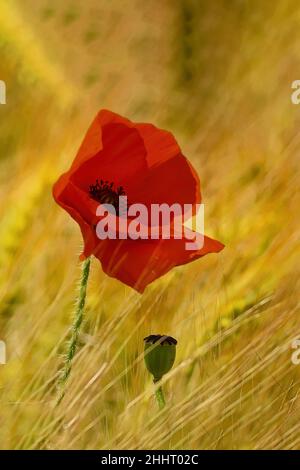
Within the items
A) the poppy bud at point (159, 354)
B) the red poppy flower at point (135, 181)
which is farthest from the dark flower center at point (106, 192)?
the poppy bud at point (159, 354)

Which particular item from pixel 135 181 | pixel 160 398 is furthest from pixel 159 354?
pixel 135 181

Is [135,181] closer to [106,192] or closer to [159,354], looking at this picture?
[106,192]

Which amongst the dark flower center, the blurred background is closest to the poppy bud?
the blurred background

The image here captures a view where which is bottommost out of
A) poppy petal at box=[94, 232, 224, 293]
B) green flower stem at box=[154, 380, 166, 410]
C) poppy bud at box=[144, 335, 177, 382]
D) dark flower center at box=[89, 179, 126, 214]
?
green flower stem at box=[154, 380, 166, 410]

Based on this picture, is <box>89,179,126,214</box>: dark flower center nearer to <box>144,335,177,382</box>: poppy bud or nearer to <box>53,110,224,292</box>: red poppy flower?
<box>53,110,224,292</box>: red poppy flower

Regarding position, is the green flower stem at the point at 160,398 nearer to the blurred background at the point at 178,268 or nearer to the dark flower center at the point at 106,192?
the blurred background at the point at 178,268

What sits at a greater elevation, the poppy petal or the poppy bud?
the poppy petal
